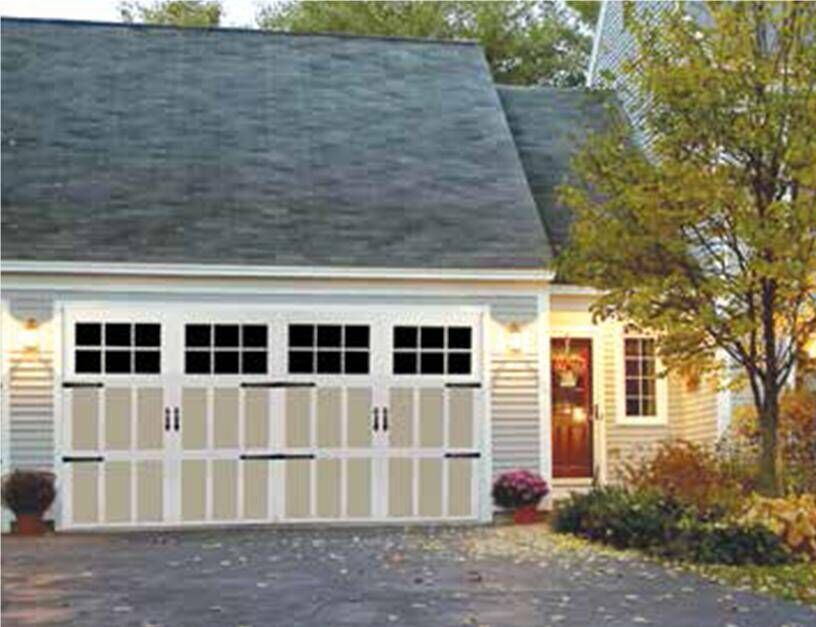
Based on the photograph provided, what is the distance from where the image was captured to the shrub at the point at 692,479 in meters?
13.3

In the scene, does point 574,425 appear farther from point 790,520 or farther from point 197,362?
point 790,520

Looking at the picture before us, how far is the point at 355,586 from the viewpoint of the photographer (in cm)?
1034

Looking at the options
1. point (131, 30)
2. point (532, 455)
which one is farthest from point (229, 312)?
point (131, 30)

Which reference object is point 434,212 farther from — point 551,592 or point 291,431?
point 551,592

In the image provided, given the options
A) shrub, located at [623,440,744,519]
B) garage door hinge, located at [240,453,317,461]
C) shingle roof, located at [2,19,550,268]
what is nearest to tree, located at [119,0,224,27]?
shingle roof, located at [2,19,550,268]

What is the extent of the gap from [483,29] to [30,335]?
18.8 meters

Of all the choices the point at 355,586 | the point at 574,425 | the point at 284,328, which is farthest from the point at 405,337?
the point at 355,586

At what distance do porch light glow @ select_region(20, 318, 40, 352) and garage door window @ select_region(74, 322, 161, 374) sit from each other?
0.41 m

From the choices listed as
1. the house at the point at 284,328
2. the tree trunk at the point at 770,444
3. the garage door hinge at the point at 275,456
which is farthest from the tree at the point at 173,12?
the tree trunk at the point at 770,444

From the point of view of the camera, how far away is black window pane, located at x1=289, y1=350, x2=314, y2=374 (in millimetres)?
16016

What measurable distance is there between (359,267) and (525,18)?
1878 centimetres

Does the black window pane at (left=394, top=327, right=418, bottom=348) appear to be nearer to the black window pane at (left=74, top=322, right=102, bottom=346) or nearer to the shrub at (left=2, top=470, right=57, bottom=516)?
the black window pane at (left=74, top=322, right=102, bottom=346)

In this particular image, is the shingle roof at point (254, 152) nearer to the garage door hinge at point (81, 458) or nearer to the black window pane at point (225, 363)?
the black window pane at point (225, 363)

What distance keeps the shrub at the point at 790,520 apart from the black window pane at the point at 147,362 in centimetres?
636
